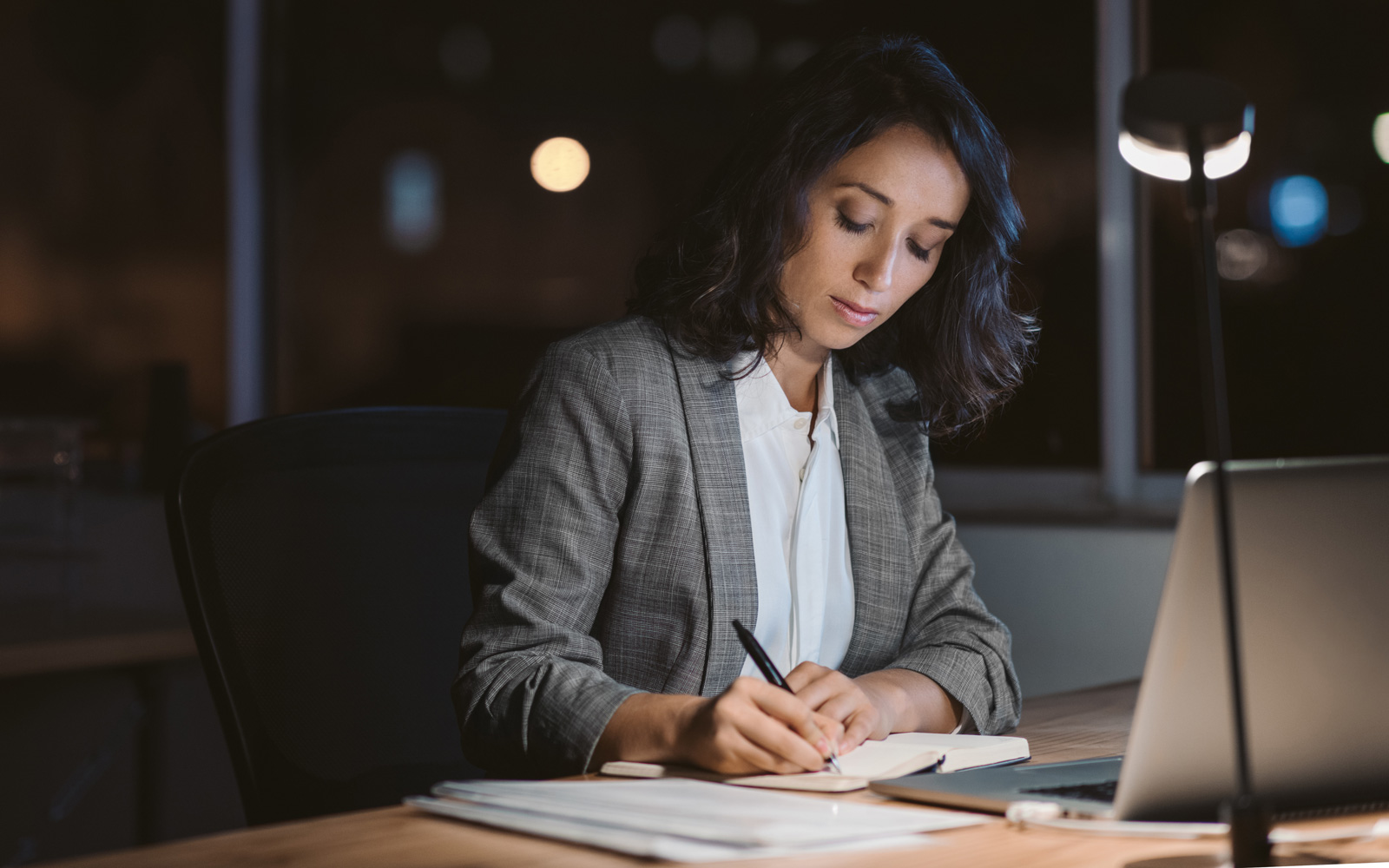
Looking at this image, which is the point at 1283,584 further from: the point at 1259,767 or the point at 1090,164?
the point at 1090,164

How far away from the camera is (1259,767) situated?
72 centimetres

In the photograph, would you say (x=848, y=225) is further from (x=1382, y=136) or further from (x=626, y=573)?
(x=1382, y=136)

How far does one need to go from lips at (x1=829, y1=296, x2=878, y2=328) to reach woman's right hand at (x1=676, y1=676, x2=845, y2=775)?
520mm

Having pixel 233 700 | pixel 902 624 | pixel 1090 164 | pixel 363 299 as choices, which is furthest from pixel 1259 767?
pixel 363 299

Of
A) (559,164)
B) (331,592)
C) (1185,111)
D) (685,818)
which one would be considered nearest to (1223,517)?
(1185,111)

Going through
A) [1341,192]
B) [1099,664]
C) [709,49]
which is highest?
[709,49]

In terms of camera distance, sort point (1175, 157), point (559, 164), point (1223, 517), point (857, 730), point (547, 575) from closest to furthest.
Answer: point (1223, 517)
point (1175, 157)
point (857, 730)
point (547, 575)
point (559, 164)

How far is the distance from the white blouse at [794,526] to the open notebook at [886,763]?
0.24m

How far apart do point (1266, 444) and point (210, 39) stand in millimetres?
2582

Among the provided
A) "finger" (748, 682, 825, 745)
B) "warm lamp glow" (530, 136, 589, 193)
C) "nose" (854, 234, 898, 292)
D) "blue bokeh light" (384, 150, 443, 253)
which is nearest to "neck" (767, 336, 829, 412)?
"nose" (854, 234, 898, 292)

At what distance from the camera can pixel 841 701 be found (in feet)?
3.27

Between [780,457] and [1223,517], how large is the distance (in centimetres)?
72

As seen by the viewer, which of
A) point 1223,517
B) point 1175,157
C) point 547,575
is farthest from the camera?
point 547,575

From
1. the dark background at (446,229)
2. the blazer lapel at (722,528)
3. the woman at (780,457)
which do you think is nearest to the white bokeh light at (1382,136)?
the dark background at (446,229)
